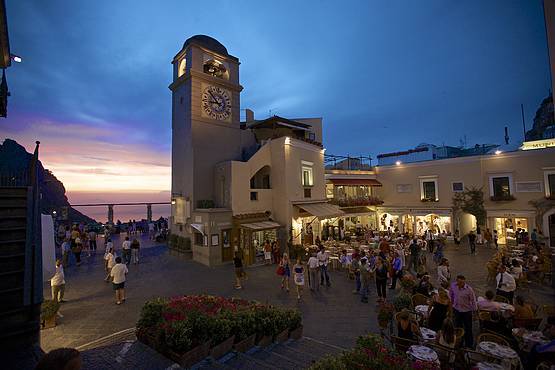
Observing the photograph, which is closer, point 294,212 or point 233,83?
point 294,212

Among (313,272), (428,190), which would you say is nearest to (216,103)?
(313,272)

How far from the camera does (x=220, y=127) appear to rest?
65.5 feet

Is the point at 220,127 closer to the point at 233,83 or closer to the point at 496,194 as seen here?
the point at 233,83

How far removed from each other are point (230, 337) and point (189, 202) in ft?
45.0

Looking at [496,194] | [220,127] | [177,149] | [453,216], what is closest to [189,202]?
[177,149]

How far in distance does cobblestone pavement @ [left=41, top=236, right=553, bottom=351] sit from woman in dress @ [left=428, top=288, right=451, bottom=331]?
5.61 ft

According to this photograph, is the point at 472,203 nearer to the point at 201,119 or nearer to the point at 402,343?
the point at 402,343

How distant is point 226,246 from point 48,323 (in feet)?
31.2

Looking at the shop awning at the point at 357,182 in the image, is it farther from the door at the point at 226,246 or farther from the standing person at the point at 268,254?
the door at the point at 226,246

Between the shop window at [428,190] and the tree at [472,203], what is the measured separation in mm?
1740

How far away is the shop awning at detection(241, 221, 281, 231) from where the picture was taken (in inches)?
653

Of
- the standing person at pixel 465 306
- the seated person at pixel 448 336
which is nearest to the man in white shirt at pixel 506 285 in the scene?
the standing person at pixel 465 306

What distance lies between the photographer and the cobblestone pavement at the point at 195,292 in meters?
7.78

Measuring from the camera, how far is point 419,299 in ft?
27.2
